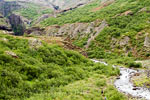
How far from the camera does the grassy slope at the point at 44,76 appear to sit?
53.3 ft

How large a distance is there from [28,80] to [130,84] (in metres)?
14.3

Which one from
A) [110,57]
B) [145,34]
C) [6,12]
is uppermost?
[6,12]

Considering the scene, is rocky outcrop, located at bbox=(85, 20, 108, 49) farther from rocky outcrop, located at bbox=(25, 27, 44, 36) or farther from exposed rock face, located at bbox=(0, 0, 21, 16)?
exposed rock face, located at bbox=(0, 0, 21, 16)

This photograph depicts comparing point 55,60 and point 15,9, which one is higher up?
point 15,9

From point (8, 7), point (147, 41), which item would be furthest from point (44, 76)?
point (8, 7)

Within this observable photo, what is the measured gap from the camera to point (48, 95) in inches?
636

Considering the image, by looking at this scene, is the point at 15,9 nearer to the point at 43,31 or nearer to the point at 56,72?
the point at 43,31

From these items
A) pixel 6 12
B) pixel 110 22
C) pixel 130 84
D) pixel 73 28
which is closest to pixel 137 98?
pixel 130 84

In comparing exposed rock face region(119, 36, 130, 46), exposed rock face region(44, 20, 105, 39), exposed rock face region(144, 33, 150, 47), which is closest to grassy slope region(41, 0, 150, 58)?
exposed rock face region(119, 36, 130, 46)

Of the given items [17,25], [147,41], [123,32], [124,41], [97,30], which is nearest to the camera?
[147,41]

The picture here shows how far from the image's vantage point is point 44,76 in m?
20.5

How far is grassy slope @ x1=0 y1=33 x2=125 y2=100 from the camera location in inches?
639

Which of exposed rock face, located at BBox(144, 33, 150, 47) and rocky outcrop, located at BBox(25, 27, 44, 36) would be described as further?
rocky outcrop, located at BBox(25, 27, 44, 36)

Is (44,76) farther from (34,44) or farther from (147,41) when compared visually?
(147,41)
